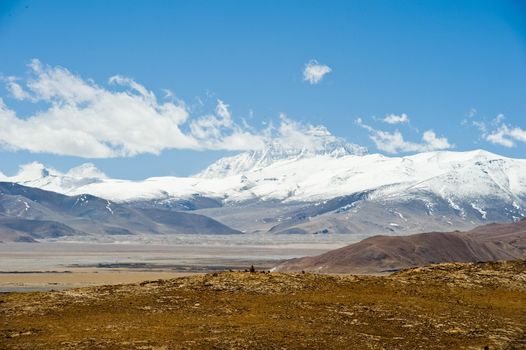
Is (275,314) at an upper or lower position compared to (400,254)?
lower

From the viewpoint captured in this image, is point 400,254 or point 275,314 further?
point 400,254

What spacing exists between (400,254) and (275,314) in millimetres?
134254

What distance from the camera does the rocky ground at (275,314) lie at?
817 inches

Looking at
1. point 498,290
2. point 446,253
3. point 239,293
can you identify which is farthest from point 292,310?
point 446,253

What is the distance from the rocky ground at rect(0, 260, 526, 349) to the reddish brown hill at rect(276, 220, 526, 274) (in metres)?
116

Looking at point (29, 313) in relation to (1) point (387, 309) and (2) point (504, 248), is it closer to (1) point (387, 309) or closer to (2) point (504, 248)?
(1) point (387, 309)

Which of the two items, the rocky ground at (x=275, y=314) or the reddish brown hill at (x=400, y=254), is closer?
the rocky ground at (x=275, y=314)

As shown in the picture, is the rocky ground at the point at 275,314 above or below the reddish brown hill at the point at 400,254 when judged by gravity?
below

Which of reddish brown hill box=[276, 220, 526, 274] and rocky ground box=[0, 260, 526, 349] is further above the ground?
reddish brown hill box=[276, 220, 526, 274]

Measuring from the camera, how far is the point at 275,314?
23.6 m

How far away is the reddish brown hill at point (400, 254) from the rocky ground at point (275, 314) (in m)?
116

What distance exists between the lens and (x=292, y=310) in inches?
951

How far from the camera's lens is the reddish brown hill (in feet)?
486

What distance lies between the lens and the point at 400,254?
15475cm
